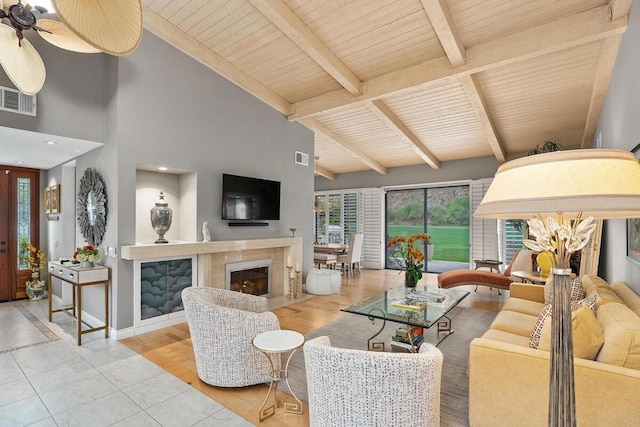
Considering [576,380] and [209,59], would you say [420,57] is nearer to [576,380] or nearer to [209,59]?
[209,59]

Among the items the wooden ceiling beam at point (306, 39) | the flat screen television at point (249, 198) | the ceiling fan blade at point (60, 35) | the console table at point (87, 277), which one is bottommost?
the console table at point (87, 277)

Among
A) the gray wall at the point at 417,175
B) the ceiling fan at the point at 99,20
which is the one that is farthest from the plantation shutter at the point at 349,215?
the ceiling fan at the point at 99,20

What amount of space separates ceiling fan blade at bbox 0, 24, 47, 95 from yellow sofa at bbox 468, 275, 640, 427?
3595mm

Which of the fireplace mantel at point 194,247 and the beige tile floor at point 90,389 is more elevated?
the fireplace mantel at point 194,247

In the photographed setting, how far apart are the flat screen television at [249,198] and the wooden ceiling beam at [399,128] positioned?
6.84ft

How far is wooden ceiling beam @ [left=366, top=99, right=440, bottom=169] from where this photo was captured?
535 centimetres

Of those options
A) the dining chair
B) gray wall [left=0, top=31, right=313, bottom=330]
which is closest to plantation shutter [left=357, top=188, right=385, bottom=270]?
the dining chair

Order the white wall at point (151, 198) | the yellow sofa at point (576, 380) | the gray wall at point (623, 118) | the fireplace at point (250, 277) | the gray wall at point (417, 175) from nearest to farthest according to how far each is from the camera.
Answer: the yellow sofa at point (576, 380) → the gray wall at point (623, 118) → the white wall at point (151, 198) → the fireplace at point (250, 277) → the gray wall at point (417, 175)

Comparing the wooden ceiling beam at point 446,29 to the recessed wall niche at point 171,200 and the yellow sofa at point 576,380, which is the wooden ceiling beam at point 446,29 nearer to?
the yellow sofa at point 576,380

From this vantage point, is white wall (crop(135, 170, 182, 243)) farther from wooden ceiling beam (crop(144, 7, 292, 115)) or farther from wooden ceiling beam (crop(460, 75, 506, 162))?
wooden ceiling beam (crop(460, 75, 506, 162))

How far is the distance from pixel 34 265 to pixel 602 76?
8.73m

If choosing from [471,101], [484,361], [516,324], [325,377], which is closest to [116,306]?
[325,377]

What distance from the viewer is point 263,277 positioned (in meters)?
5.41

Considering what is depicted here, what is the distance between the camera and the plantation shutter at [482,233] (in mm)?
7250
